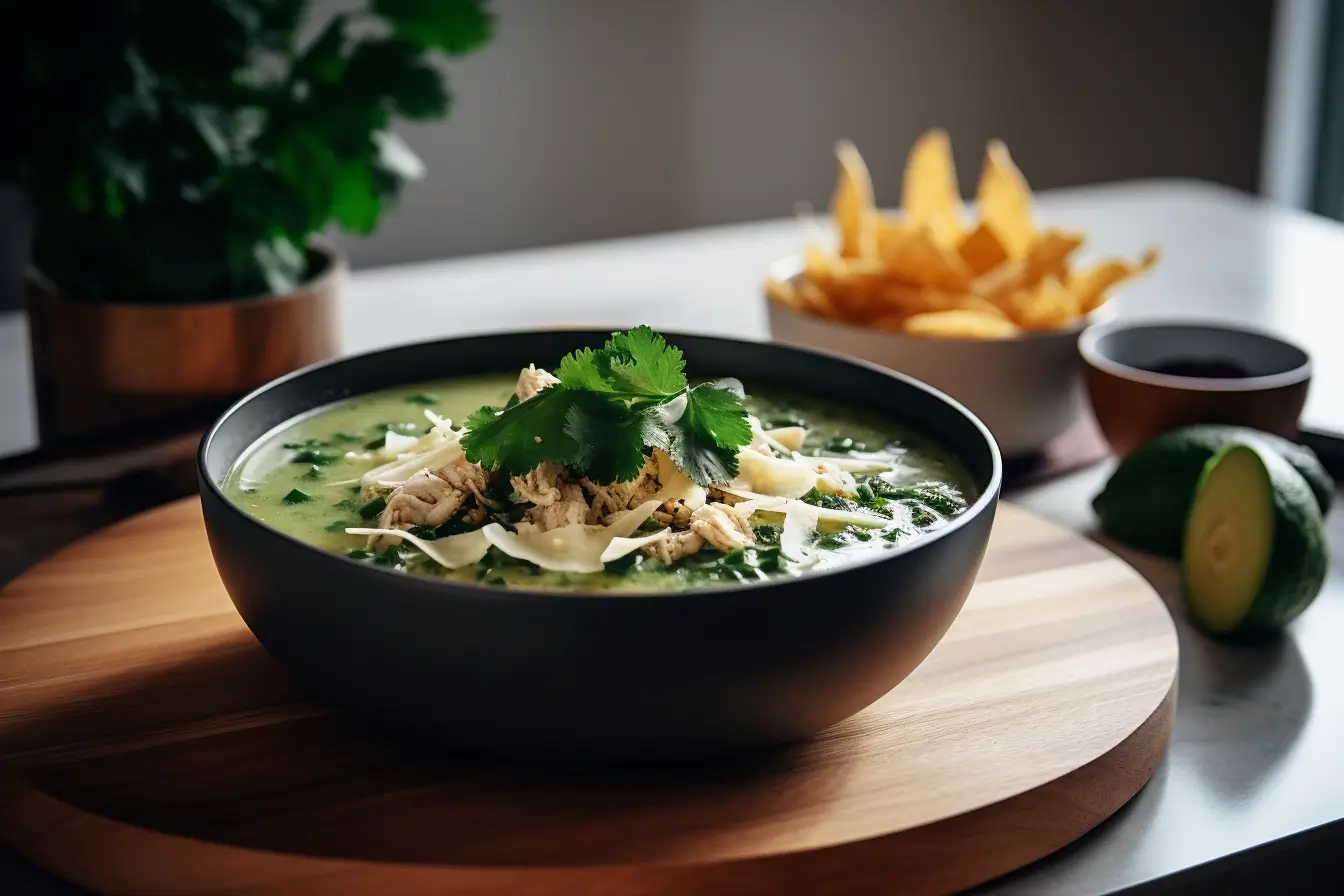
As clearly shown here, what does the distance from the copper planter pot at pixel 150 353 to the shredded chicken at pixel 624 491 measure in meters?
0.85

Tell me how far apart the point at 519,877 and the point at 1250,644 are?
89cm

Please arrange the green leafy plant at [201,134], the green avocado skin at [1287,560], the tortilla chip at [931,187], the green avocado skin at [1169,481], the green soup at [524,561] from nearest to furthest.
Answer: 1. the green soup at [524,561]
2. the green avocado skin at [1287,560]
3. the green avocado skin at [1169,481]
4. the green leafy plant at [201,134]
5. the tortilla chip at [931,187]

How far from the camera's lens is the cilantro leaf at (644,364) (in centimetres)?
133

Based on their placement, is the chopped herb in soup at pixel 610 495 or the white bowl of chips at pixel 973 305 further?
the white bowl of chips at pixel 973 305

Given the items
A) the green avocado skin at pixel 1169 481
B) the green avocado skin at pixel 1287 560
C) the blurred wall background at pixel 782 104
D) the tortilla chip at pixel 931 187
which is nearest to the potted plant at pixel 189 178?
the tortilla chip at pixel 931 187

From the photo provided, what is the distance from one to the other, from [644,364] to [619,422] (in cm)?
7

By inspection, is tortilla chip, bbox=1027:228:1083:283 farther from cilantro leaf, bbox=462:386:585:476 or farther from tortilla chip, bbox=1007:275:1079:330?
cilantro leaf, bbox=462:386:585:476

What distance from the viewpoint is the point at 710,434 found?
1325 millimetres

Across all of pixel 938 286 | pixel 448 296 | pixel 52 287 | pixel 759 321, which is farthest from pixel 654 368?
pixel 448 296

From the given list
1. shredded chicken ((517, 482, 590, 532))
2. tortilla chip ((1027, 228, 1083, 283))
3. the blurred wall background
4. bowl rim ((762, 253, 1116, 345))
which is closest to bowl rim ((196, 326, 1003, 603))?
shredded chicken ((517, 482, 590, 532))

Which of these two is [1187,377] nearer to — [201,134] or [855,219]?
[855,219]

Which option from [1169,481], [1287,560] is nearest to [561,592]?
[1287,560]

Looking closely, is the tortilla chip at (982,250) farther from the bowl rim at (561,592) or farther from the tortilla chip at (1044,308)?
the bowl rim at (561,592)

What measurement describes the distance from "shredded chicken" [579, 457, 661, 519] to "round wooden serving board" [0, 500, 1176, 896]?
23 cm
